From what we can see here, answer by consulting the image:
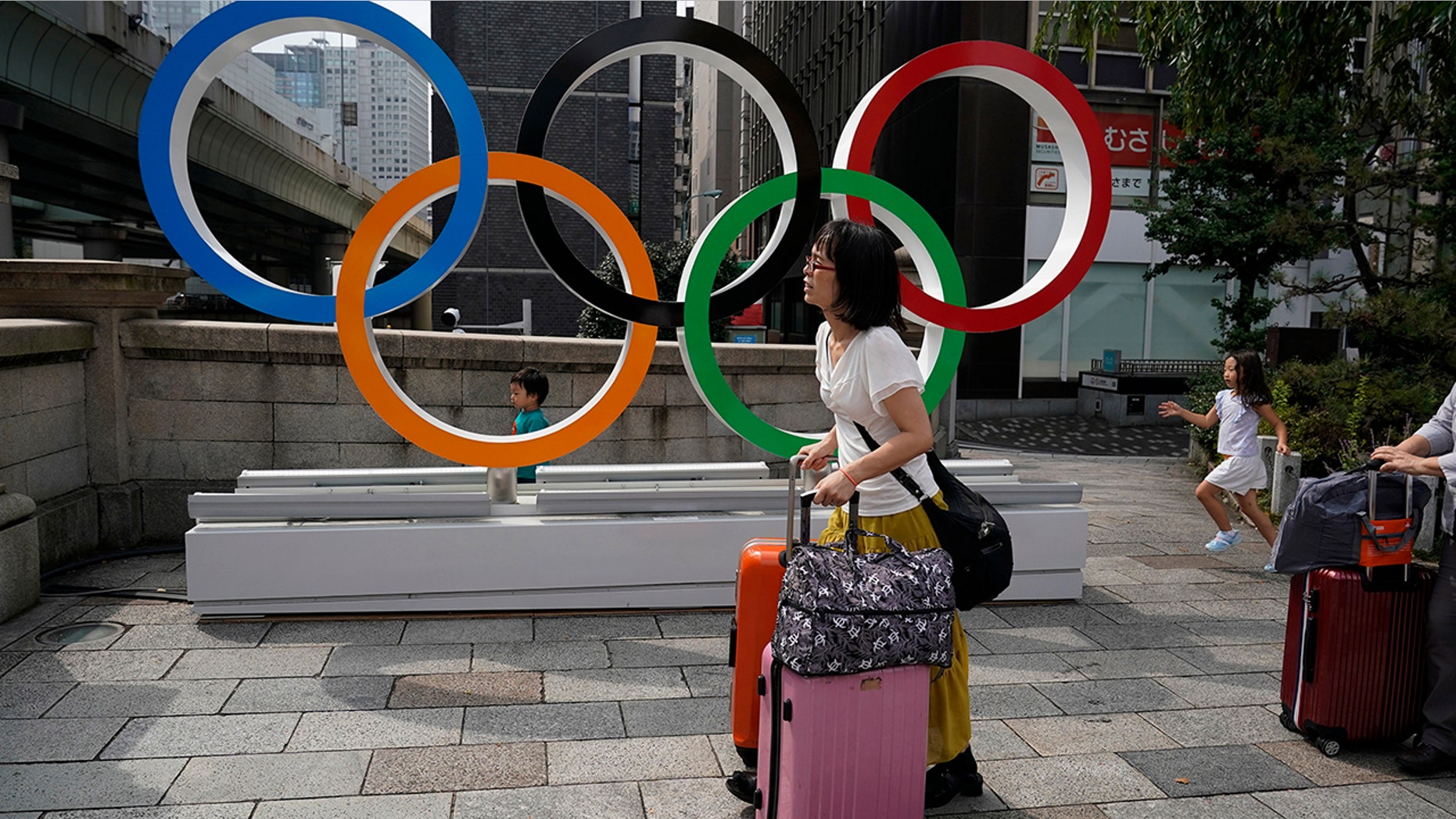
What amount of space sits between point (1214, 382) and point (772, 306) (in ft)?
97.2

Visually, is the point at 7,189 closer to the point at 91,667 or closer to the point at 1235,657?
the point at 91,667

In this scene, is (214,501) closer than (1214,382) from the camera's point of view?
Yes

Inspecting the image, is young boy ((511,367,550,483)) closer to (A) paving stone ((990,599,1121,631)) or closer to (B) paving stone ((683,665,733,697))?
(B) paving stone ((683,665,733,697))

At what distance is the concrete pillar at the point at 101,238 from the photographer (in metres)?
40.7

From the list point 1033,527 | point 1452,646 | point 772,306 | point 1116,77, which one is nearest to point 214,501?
point 1033,527

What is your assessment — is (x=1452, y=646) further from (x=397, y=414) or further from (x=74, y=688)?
(x=74, y=688)

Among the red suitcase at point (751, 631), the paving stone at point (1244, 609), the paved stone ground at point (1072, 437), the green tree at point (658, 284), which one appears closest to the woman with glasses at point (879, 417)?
the red suitcase at point (751, 631)

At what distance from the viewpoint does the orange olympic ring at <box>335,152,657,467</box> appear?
5758 mm

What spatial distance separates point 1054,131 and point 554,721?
4790 millimetres

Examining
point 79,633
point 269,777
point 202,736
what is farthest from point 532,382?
point 269,777

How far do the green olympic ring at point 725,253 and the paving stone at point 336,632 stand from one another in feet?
7.18

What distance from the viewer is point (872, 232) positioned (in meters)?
3.55

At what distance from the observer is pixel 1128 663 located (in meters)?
5.34

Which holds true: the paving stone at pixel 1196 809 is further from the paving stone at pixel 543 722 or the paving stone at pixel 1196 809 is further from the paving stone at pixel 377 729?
the paving stone at pixel 377 729
